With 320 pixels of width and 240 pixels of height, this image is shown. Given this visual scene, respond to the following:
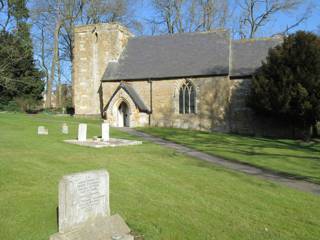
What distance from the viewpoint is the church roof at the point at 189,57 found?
97.2 ft

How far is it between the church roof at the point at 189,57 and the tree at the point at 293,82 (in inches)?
133

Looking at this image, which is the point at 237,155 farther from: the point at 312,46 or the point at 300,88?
the point at 312,46

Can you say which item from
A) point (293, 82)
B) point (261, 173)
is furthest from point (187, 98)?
point (261, 173)

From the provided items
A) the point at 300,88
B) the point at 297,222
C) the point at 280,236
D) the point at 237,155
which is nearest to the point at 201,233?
the point at 280,236

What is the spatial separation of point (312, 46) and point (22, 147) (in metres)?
19.3

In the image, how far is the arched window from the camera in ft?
98.7

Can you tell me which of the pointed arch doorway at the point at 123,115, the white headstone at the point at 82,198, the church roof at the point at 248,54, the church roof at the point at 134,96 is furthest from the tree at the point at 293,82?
the white headstone at the point at 82,198

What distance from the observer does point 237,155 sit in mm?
15328

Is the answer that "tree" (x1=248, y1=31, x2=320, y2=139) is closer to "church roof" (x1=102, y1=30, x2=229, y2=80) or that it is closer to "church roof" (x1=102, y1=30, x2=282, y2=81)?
"church roof" (x1=102, y1=30, x2=282, y2=81)

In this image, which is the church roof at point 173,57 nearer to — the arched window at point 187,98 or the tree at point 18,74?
the arched window at point 187,98

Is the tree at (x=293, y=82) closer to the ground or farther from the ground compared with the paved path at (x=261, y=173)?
farther from the ground

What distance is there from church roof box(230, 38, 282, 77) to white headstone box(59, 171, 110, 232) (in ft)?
79.2

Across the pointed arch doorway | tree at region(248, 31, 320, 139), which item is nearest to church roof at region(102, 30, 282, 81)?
the pointed arch doorway

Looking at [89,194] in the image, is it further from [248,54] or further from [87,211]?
[248,54]
